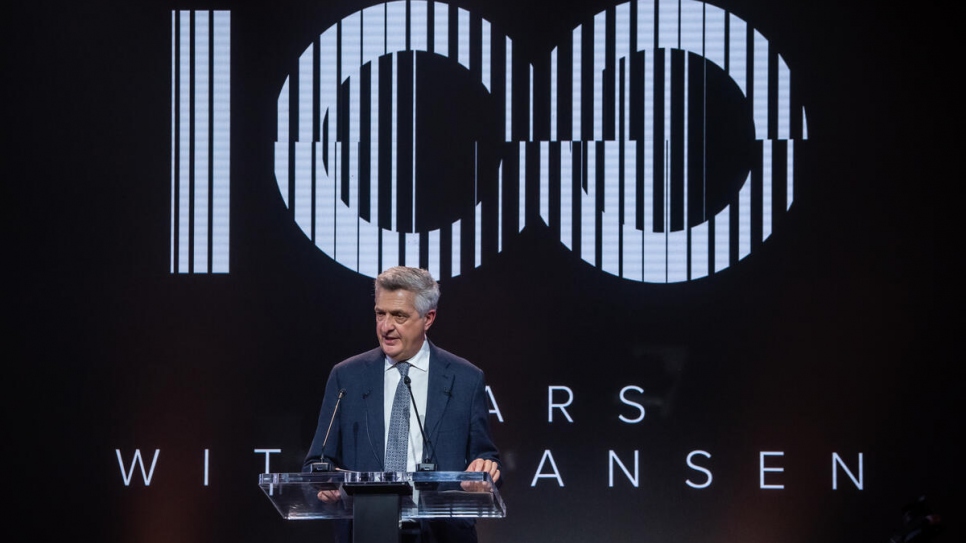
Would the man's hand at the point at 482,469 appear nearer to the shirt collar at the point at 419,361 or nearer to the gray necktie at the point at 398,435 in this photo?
the gray necktie at the point at 398,435

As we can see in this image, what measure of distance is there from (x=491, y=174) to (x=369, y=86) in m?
0.73

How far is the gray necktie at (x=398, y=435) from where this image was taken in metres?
3.96

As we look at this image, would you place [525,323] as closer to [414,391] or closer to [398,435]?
[414,391]

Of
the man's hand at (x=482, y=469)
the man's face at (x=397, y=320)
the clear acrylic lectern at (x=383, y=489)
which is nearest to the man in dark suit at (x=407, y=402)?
the man's face at (x=397, y=320)

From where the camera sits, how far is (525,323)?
18.4ft

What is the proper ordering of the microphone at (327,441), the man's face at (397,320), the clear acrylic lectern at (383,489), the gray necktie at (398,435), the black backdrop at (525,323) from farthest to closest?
the black backdrop at (525,323) → the man's face at (397,320) → the gray necktie at (398,435) → the microphone at (327,441) → the clear acrylic lectern at (383,489)

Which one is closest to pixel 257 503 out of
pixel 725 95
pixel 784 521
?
pixel 784 521

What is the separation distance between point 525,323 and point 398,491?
241 cm

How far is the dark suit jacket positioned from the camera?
4.02m

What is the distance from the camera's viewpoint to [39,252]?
19.1 ft

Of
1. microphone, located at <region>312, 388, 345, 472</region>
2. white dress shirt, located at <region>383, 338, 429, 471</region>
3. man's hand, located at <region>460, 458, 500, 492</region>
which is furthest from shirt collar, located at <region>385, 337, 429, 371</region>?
man's hand, located at <region>460, 458, 500, 492</region>

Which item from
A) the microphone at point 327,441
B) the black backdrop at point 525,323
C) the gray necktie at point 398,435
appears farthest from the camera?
the black backdrop at point 525,323

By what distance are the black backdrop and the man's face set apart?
1.55 m

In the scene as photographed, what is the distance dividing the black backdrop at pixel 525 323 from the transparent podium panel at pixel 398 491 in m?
2.12
